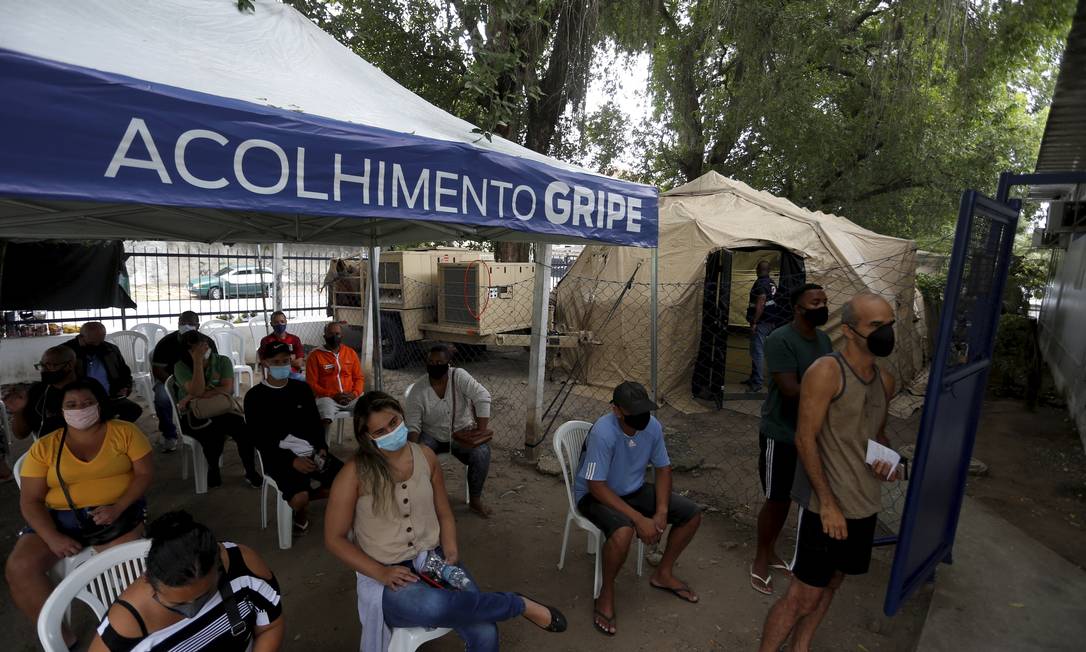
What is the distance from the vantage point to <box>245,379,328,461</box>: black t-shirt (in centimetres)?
390

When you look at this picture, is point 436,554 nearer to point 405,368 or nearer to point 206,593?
point 206,593

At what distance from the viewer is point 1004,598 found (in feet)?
10.7

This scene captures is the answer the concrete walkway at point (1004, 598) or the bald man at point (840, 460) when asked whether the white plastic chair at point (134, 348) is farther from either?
the concrete walkway at point (1004, 598)

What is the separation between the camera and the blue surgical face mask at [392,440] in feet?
8.45

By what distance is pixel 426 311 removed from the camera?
9891 millimetres

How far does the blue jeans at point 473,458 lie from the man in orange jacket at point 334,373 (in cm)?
134

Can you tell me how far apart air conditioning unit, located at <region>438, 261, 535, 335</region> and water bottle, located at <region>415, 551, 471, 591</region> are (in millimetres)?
6721

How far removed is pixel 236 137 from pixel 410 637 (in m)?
2.11

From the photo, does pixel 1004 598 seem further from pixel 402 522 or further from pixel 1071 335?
pixel 1071 335

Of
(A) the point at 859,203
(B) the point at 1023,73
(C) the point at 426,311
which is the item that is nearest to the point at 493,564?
(C) the point at 426,311

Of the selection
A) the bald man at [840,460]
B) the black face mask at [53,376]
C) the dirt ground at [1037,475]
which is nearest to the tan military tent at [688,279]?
the dirt ground at [1037,475]

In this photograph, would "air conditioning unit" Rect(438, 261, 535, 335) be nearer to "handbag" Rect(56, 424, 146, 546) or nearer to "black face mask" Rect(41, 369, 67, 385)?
"black face mask" Rect(41, 369, 67, 385)

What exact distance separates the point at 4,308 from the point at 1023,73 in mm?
20379

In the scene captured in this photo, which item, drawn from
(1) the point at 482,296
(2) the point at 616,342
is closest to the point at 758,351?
(2) the point at 616,342
